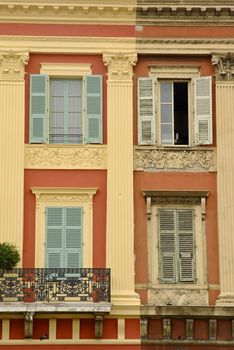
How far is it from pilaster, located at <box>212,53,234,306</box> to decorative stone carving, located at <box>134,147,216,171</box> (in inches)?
13.7

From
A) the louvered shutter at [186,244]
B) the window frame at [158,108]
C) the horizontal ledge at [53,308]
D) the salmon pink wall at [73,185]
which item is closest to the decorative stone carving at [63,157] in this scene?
the salmon pink wall at [73,185]

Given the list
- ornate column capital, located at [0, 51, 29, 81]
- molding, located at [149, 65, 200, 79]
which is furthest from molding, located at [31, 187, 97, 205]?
molding, located at [149, 65, 200, 79]

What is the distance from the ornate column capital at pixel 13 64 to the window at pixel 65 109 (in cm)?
43

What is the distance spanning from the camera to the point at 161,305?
24484mm

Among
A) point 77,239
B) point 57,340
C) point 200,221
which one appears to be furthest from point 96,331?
point 200,221

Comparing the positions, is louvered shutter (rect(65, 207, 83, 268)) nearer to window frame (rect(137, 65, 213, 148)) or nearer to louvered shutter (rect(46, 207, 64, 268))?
louvered shutter (rect(46, 207, 64, 268))

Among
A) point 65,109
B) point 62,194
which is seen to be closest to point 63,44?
point 65,109

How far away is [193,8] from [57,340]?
412 inches

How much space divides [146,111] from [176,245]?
4052 millimetres

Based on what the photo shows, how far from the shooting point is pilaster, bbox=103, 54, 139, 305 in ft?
81.1

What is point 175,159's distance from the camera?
84.5ft

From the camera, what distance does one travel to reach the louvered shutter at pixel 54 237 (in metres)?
24.9

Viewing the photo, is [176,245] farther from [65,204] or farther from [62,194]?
[62,194]

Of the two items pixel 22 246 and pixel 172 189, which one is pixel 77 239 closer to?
pixel 22 246
